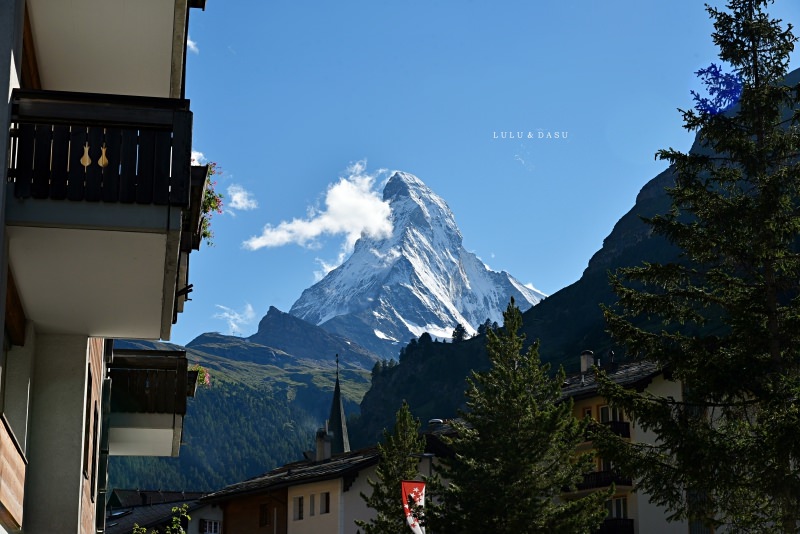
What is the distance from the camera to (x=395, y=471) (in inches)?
1635

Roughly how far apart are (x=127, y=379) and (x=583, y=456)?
22.2m

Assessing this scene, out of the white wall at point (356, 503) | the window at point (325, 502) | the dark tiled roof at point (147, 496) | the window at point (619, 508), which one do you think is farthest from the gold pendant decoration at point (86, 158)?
the dark tiled roof at point (147, 496)

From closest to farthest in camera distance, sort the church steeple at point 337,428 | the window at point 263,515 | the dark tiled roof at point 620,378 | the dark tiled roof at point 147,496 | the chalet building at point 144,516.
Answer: the dark tiled roof at point 620,378
the window at point 263,515
the chalet building at point 144,516
the dark tiled roof at point 147,496
the church steeple at point 337,428

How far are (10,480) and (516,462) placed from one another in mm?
27910

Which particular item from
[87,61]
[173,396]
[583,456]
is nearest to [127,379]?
[173,396]

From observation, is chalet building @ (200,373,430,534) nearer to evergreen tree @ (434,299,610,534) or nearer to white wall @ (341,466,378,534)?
white wall @ (341,466,378,534)

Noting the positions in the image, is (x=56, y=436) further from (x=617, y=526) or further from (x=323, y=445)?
(x=323, y=445)

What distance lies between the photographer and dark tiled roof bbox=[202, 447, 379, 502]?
54719 mm

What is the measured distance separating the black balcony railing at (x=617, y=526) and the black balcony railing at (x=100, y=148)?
45990mm

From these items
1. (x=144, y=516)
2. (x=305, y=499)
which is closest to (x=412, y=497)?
(x=305, y=499)

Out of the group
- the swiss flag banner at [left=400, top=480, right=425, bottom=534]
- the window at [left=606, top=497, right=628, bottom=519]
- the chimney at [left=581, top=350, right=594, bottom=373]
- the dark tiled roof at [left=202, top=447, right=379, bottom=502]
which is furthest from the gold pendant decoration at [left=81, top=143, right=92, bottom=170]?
the chimney at [left=581, top=350, right=594, bottom=373]

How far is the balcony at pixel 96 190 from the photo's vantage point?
23.1 ft

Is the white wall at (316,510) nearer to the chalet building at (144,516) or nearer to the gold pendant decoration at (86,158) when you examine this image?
the chalet building at (144,516)

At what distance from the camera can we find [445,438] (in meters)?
36.3
